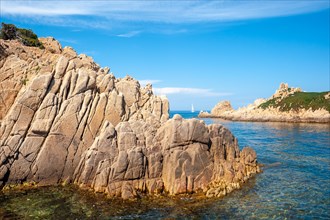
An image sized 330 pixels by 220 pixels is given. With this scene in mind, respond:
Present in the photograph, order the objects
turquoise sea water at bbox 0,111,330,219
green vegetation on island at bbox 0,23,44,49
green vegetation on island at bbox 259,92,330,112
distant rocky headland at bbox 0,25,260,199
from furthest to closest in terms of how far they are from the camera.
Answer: green vegetation on island at bbox 259,92,330,112 → green vegetation on island at bbox 0,23,44,49 → distant rocky headland at bbox 0,25,260,199 → turquoise sea water at bbox 0,111,330,219

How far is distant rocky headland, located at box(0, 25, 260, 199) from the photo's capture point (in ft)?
109

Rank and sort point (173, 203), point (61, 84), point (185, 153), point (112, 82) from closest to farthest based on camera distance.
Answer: point (173, 203) < point (185, 153) < point (61, 84) < point (112, 82)

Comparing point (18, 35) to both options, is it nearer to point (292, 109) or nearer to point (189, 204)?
point (189, 204)

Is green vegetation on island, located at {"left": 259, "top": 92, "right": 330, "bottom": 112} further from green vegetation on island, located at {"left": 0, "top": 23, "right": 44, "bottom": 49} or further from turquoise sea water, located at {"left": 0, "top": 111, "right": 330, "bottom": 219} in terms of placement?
green vegetation on island, located at {"left": 0, "top": 23, "right": 44, "bottom": 49}

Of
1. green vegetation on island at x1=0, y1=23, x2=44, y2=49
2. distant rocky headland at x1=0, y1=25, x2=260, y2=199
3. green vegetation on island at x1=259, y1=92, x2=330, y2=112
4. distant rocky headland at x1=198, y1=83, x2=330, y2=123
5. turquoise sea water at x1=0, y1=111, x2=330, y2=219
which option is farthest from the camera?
green vegetation on island at x1=259, y1=92, x2=330, y2=112

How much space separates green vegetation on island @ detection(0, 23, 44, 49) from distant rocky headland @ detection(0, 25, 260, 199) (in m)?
19.8

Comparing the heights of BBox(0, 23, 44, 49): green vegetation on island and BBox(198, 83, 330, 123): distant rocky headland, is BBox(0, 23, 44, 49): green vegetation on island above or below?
above

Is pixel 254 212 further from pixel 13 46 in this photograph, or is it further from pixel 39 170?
pixel 13 46

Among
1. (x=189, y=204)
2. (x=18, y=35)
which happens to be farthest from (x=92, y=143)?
(x=18, y=35)

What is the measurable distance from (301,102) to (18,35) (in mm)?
147088

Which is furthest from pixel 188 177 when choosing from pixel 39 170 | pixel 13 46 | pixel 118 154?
pixel 13 46

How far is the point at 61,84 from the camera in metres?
38.4

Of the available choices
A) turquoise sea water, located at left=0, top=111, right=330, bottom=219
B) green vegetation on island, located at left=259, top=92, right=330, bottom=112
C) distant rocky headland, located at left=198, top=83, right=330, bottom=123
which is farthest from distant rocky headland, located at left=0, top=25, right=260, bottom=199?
green vegetation on island, located at left=259, top=92, right=330, bottom=112

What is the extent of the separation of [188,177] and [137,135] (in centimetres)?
781
